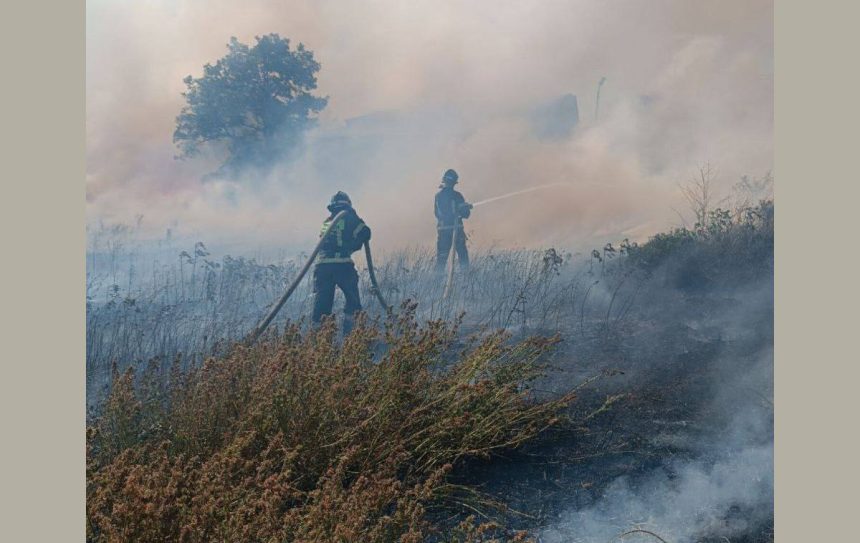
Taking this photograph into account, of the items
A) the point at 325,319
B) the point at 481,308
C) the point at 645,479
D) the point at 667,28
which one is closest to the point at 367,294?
the point at 325,319

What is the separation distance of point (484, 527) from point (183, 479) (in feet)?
4.96

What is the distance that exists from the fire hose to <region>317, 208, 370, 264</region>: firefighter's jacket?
2 centimetres

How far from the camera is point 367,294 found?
211 inches

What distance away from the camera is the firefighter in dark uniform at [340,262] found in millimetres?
5246

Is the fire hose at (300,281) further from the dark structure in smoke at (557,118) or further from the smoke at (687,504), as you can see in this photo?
the smoke at (687,504)

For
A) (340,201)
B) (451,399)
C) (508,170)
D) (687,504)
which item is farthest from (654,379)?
(340,201)

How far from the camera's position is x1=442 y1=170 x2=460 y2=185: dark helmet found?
198 inches

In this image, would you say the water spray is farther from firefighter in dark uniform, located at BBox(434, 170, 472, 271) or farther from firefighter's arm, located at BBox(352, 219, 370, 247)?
firefighter's arm, located at BBox(352, 219, 370, 247)

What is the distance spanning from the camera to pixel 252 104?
17.8 ft

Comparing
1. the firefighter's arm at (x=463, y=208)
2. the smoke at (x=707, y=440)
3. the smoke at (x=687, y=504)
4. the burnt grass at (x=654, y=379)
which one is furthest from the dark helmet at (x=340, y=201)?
the smoke at (x=687, y=504)

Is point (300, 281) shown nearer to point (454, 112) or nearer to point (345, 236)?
point (345, 236)

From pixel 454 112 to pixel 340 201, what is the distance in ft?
3.00

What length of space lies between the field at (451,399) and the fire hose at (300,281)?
0.07m

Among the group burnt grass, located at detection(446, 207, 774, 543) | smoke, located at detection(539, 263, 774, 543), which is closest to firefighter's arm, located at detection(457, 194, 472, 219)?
burnt grass, located at detection(446, 207, 774, 543)
